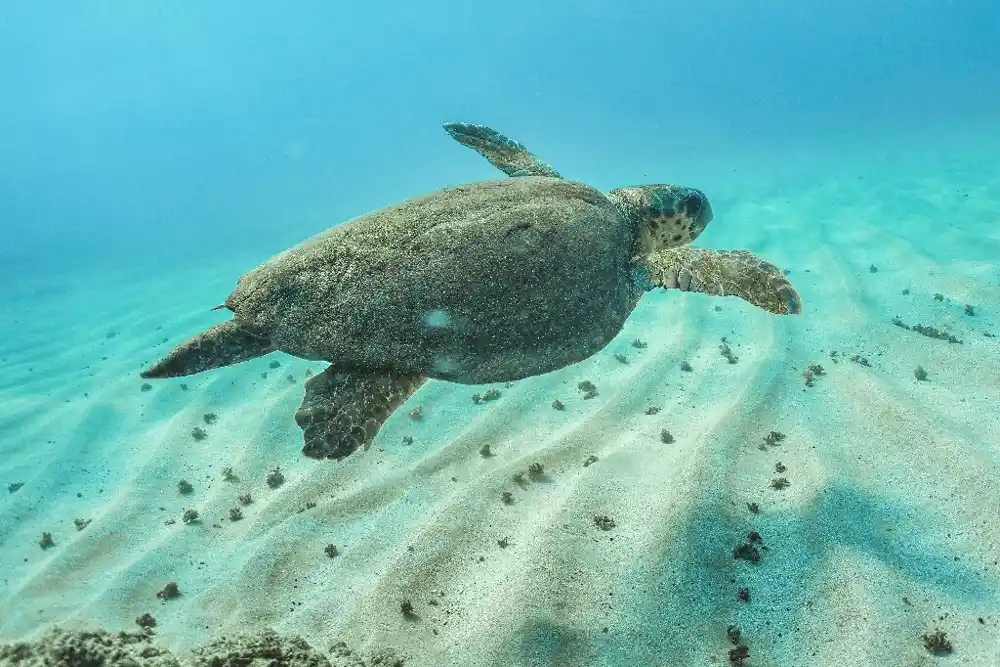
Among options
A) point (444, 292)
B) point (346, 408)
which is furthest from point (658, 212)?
point (346, 408)

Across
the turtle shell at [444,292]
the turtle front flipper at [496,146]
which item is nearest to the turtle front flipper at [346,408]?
the turtle shell at [444,292]

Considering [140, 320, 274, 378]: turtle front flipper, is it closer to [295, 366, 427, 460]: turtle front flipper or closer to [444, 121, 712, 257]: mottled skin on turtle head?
[295, 366, 427, 460]: turtle front flipper

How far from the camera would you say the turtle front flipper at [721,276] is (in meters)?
4.87

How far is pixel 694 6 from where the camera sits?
149 m

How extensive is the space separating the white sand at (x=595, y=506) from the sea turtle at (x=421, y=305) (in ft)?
8.69

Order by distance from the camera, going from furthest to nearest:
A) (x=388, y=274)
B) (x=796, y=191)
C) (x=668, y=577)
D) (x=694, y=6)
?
(x=694, y=6), (x=796, y=191), (x=668, y=577), (x=388, y=274)

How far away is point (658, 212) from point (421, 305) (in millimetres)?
3444

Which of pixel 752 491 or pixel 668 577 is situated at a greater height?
pixel 752 491

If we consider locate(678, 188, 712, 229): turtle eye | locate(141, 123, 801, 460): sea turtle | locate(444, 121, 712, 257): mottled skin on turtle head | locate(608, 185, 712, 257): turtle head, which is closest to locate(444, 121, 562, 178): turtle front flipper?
locate(444, 121, 712, 257): mottled skin on turtle head

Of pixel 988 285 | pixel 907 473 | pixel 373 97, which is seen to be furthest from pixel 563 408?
pixel 373 97

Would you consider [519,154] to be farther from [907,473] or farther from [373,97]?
[373,97]

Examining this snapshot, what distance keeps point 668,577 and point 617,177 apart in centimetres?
5173

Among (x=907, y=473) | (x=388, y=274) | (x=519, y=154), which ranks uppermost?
(x=519, y=154)

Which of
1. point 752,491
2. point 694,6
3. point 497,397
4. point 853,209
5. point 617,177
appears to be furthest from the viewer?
point 694,6
